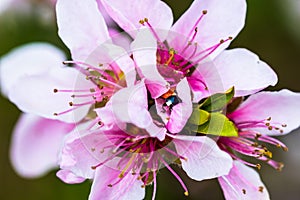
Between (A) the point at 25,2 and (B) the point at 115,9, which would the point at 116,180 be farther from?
(A) the point at 25,2

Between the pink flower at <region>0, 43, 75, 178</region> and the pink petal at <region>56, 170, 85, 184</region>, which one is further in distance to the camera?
the pink flower at <region>0, 43, 75, 178</region>

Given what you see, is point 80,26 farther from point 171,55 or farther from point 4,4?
point 4,4

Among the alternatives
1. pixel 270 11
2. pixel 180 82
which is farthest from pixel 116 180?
pixel 270 11

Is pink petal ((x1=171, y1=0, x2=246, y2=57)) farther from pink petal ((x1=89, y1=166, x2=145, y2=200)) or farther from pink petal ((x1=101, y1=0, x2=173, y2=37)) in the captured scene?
pink petal ((x1=89, y1=166, x2=145, y2=200))

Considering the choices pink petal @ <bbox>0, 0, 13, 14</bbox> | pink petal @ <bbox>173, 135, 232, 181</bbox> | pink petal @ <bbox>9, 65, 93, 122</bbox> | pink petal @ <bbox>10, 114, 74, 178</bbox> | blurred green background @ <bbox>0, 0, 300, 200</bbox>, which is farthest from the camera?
blurred green background @ <bbox>0, 0, 300, 200</bbox>

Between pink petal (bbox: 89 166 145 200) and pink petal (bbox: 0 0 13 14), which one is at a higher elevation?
pink petal (bbox: 89 166 145 200)

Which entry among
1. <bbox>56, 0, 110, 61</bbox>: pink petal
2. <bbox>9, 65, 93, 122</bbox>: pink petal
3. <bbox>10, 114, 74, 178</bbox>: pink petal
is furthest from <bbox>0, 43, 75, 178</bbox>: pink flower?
<bbox>56, 0, 110, 61</bbox>: pink petal

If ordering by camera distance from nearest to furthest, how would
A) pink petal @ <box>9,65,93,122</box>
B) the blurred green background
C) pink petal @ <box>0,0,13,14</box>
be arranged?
1. pink petal @ <box>9,65,93,122</box>
2. pink petal @ <box>0,0,13,14</box>
3. the blurred green background

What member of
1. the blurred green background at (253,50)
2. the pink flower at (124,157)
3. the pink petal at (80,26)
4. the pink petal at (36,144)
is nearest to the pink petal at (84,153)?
the pink flower at (124,157)
